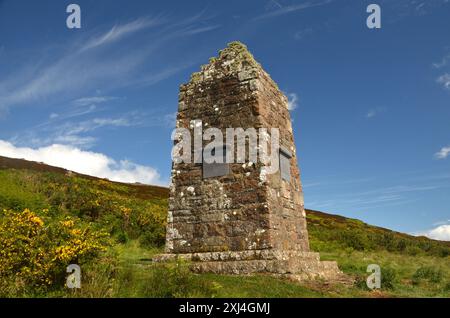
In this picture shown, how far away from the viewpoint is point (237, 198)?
9844mm

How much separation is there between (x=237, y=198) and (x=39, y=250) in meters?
4.63

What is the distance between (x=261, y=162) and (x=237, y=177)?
2.45 ft

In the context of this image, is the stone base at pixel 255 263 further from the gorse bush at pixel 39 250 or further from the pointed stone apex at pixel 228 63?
the pointed stone apex at pixel 228 63

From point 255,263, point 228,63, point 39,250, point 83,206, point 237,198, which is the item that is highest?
point 228,63

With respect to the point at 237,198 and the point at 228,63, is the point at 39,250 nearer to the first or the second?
the point at 237,198

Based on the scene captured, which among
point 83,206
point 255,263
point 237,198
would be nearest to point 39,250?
point 255,263

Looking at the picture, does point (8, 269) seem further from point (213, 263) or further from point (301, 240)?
point (301, 240)

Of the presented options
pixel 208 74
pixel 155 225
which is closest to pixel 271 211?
pixel 208 74

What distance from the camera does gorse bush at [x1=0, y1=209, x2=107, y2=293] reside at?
6.84m

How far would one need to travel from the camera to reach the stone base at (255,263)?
28.1 ft

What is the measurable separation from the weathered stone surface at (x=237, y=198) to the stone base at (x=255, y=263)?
0.02 meters

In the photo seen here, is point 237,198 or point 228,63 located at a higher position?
point 228,63

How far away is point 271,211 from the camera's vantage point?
9508mm

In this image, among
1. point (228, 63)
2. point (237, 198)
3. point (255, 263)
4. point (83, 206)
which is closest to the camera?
point (255, 263)
